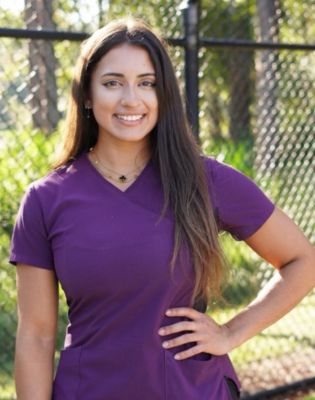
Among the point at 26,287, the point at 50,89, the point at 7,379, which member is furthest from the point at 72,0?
the point at 26,287

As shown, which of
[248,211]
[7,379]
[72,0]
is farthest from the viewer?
[7,379]

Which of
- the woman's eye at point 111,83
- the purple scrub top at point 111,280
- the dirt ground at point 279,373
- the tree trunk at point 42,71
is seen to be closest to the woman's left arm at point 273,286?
the purple scrub top at point 111,280

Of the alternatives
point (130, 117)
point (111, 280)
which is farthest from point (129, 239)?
point (130, 117)

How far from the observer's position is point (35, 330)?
2609 millimetres

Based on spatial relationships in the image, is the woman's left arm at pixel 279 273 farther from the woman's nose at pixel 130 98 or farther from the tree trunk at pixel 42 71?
the tree trunk at pixel 42 71

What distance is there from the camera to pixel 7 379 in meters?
5.44

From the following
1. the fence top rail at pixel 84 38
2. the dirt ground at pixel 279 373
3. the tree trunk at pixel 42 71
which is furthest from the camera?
the dirt ground at pixel 279 373

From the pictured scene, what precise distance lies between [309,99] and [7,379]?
2.65 m

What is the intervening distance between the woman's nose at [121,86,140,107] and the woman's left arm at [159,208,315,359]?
1.67 ft

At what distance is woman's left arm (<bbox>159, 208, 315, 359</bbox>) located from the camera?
8.82ft

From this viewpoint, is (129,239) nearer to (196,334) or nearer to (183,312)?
(183,312)

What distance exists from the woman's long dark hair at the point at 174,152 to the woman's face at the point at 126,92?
0.02 m

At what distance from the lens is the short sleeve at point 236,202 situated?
2652mm

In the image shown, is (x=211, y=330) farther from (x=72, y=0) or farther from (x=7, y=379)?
(x=7, y=379)
